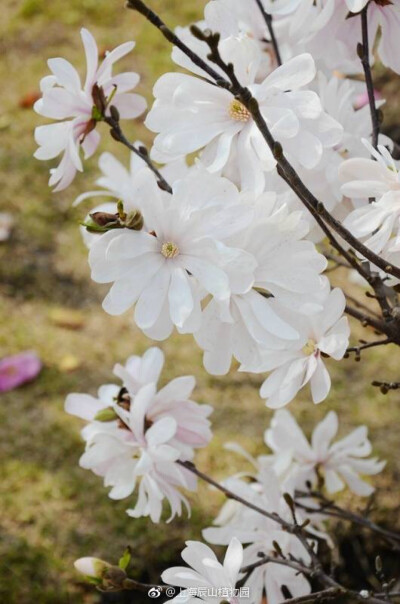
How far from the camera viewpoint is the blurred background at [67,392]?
1777mm

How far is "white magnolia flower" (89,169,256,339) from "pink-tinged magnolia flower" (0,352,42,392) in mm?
1524

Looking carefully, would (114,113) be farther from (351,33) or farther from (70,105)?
(351,33)

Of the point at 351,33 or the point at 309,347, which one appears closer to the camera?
the point at 309,347

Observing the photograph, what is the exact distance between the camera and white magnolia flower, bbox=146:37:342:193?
82 cm

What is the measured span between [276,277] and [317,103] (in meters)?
0.18

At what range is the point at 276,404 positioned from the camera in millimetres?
878

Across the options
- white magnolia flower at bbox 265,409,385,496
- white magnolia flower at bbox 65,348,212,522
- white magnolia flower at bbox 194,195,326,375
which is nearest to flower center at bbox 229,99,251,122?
white magnolia flower at bbox 194,195,326,375

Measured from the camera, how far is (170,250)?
81cm

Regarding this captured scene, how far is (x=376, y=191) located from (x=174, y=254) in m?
0.21

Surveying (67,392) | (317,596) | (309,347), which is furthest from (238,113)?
(67,392)

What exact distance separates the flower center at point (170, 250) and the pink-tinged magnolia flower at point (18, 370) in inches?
60.2

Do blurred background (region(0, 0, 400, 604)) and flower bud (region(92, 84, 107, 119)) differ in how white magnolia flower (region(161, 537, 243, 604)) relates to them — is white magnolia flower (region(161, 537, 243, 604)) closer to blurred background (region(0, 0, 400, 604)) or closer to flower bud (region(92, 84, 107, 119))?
flower bud (region(92, 84, 107, 119))

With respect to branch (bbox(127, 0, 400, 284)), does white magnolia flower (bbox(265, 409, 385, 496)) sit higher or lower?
lower

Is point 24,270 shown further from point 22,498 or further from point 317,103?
point 317,103
